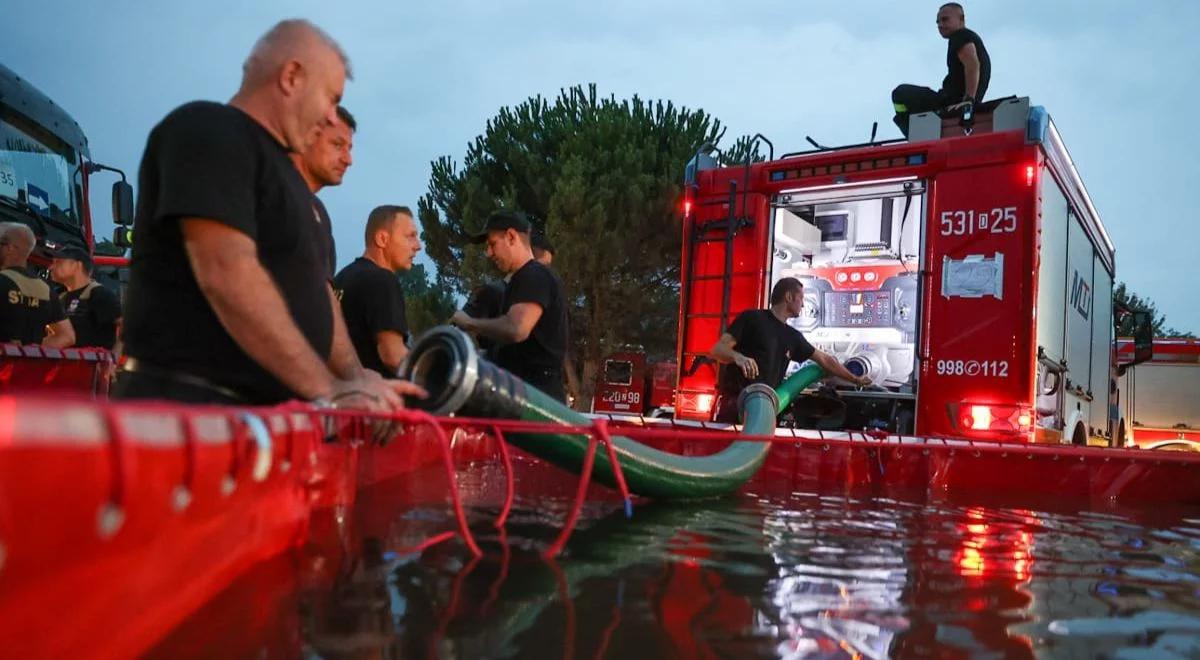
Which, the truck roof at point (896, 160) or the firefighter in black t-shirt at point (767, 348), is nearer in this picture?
the firefighter in black t-shirt at point (767, 348)

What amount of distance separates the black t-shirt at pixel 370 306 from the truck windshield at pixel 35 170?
14.7 ft

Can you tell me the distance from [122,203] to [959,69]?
24.9 feet

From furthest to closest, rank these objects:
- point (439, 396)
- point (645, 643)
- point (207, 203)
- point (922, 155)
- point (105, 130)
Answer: point (105, 130), point (922, 155), point (439, 396), point (207, 203), point (645, 643)

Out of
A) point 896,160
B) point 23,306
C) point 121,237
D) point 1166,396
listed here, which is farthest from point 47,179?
point 1166,396

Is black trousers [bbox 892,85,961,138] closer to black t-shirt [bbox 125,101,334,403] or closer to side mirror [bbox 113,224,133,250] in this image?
black t-shirt [bbox 125,101,334,403]

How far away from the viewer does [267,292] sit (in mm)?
1854

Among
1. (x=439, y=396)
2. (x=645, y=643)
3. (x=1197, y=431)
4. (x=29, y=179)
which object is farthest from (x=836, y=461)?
(x=1197, y=431)

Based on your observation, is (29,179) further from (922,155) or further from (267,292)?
(922,155)

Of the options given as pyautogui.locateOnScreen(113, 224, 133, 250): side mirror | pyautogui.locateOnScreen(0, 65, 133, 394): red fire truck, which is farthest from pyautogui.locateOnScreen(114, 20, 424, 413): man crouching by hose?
pyautogui.locateOnScreen(113, 224, 133, 250): side mirror

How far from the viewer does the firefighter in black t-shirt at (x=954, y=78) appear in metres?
7.24

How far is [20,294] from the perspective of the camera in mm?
5320

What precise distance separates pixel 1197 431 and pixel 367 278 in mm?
15091

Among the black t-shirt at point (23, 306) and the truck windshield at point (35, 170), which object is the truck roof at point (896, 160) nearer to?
the black t-shirt at point (23, 306)

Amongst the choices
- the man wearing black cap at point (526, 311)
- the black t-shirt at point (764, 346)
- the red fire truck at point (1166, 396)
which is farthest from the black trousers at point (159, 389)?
the red fire truck at point (1166, 396)
